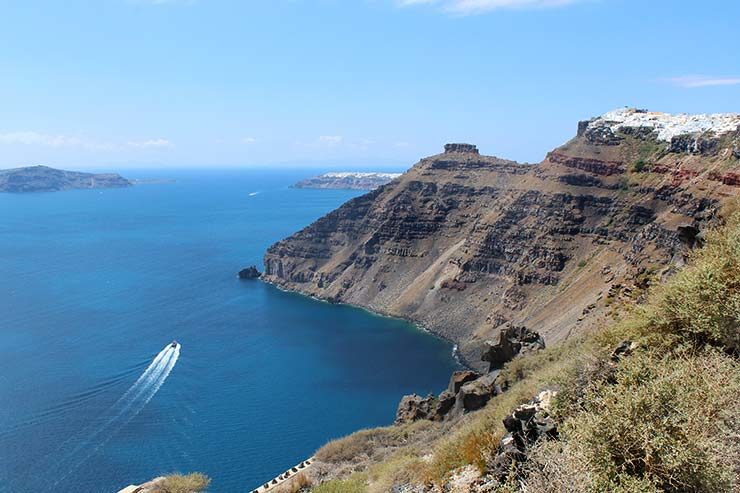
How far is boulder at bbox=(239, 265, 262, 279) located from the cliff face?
3.38 metres

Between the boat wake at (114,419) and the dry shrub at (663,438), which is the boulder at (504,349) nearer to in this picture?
the dry shrub at (663,438)

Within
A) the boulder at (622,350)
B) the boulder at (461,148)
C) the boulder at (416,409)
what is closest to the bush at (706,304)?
the boulder at (622,350)

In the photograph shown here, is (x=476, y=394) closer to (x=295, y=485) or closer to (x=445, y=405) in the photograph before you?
(x=445, y=405)

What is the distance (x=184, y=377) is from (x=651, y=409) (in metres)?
88.8

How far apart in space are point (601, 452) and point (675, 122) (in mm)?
123054

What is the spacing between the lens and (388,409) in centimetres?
8481

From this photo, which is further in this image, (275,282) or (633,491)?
(275,282)

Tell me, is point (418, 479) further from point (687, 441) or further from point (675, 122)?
point (675, 122)

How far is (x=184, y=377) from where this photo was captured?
92875mm

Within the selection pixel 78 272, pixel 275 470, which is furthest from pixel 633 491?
pixel 78 272

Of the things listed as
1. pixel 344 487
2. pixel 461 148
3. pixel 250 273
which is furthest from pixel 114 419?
pixel 461 148

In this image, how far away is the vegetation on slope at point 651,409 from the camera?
1331cm

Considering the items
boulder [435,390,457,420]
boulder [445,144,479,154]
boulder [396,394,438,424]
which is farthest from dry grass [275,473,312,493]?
boulder [445,144,479,154]

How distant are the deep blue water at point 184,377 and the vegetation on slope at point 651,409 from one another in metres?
48.4
